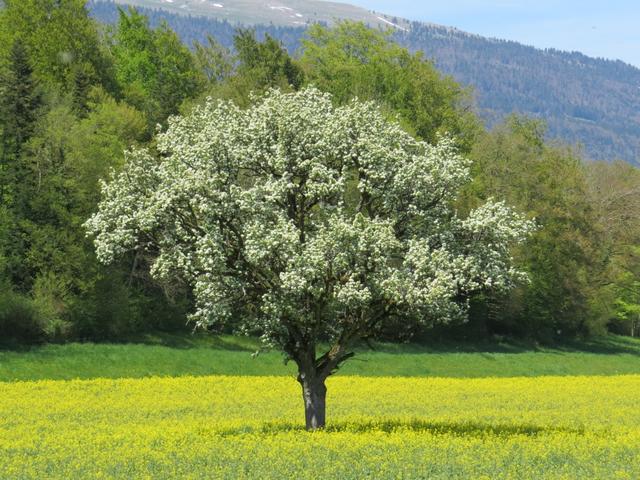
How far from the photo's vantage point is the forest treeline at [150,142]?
57.8 meters

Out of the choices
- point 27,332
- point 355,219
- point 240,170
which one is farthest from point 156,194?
point 27,332

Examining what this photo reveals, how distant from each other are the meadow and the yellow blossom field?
70 mm

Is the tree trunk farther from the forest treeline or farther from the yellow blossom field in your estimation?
the forest treeline

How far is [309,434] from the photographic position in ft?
91.1

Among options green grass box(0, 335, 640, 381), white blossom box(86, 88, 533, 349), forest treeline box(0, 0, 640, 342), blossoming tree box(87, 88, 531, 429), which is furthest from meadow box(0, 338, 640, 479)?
Result: forest treeline box(0, 0, 640, 342)

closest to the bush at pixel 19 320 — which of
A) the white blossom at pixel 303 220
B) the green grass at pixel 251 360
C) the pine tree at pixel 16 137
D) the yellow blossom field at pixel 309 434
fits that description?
the green grass at pixel 251 360

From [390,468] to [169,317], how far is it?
4524 centimetres

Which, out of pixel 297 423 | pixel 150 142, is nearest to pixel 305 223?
pixel 297 423

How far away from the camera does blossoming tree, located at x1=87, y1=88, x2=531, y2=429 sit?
26031mm

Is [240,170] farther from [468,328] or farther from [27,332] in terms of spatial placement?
[468,328]

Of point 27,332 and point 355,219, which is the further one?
point 27,332

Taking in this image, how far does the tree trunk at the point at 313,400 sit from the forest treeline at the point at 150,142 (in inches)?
955

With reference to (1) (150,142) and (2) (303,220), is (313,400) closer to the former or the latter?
(2) (303,220)

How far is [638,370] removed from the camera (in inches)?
2837
